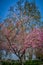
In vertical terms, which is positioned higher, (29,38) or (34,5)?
(34,5)

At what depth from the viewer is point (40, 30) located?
933 centimetres

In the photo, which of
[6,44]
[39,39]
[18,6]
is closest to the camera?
[39,39]

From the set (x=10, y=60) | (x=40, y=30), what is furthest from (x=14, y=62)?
(x=40, y=30)

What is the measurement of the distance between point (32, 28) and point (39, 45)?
983 millimetres

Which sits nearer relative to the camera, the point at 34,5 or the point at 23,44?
the point at 23,44

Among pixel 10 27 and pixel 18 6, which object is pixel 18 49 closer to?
pixel 10 27

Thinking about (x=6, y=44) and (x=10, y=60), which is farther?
(x=10, y=60)

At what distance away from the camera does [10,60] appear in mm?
11867

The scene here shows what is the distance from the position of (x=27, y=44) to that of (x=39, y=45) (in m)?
0.58

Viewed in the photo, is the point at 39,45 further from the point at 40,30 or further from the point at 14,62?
the point at 14,62

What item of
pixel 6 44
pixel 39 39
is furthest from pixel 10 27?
pixel 39 39

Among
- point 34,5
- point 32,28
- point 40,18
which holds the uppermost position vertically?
point 34,5

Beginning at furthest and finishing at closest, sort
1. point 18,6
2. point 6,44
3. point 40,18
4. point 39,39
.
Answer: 1. point 40,18
2. point 18,6
3. point 6,44
4. point 39,39

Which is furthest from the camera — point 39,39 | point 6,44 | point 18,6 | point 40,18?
point 40,18
